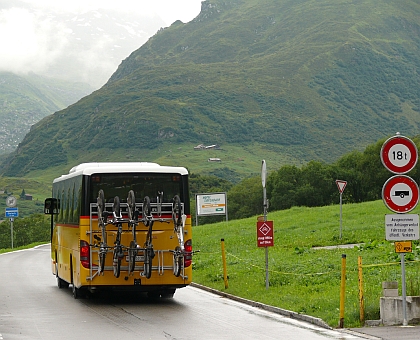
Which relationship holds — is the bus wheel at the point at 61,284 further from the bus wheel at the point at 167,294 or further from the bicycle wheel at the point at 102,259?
the bicycle wheel at the point at 102,259

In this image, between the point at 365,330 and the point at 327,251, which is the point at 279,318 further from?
the point at 327,251

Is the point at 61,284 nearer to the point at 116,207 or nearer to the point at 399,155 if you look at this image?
the point at 116,207

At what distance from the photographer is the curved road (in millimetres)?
13898

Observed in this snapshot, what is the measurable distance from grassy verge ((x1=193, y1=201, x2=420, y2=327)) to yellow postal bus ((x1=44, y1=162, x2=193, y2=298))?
2.25 metres

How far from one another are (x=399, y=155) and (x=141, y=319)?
584 cm

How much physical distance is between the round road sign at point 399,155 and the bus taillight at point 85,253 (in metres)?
7.45

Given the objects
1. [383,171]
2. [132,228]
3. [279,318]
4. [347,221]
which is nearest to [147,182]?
[132,228]

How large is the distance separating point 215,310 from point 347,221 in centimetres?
2760

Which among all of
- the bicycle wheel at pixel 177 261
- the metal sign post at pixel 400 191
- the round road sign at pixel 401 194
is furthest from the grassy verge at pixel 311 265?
the bicycle wheel at pixel 177 261

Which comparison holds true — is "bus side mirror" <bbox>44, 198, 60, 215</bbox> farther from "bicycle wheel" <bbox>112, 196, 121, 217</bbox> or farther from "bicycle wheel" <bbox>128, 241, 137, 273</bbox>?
"bicycle wheel" <bbox>128, 241, 137, 273</bbox>

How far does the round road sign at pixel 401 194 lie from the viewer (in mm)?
13672

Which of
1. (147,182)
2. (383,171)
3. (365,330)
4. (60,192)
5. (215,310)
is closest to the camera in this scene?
(365,330)

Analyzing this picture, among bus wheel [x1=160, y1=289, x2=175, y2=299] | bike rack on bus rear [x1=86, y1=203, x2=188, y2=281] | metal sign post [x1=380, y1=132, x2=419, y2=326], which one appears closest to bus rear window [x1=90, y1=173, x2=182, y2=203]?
bike rack on bus rear [x1=86, y1=203, x2=188, y2=281]

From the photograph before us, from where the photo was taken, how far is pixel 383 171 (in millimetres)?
105812
